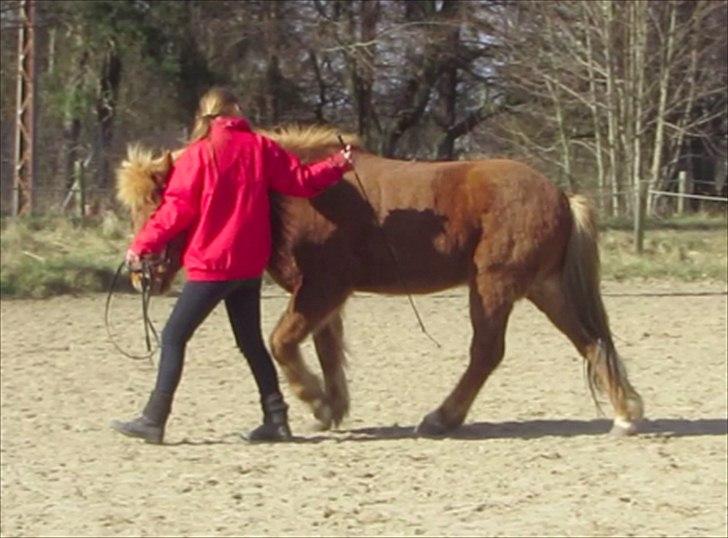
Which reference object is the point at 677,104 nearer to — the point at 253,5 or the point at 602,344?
the point at 602,344

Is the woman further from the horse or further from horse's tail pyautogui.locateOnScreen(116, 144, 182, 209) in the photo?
the horse

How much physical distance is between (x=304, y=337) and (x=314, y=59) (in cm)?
2081

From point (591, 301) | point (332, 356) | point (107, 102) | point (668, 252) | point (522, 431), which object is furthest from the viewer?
point (107, 102)

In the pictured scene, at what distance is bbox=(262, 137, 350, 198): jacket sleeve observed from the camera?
750cm

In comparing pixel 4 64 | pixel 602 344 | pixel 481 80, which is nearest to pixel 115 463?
pixel 602 344

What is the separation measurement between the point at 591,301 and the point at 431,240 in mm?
854

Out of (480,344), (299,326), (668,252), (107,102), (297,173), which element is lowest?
(668,252)

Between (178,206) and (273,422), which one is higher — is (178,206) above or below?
above

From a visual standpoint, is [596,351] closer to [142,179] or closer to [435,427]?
[435,427]

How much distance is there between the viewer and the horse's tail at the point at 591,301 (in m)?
8.05

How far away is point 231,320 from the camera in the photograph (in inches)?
319

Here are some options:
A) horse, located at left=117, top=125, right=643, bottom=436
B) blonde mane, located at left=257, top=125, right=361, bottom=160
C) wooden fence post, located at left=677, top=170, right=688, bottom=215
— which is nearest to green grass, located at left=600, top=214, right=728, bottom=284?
wooden fence post, located at left=677, top=170, right=688, bottom=215

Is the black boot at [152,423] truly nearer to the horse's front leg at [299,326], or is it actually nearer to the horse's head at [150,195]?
the horse's front leg at [299,326]

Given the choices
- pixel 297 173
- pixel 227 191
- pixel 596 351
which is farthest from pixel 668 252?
pixel 227 191
